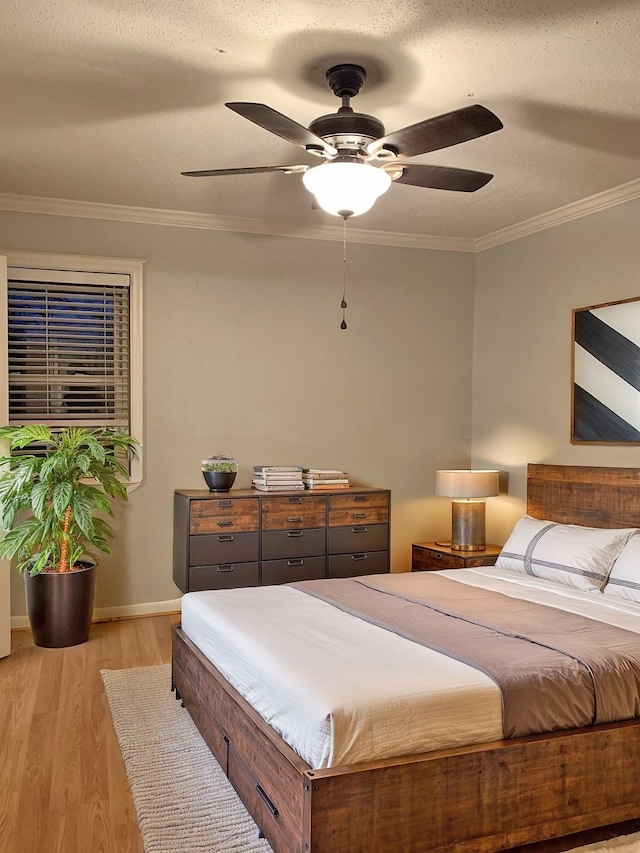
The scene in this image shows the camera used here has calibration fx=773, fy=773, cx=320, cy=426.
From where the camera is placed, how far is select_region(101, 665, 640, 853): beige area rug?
7.75ft

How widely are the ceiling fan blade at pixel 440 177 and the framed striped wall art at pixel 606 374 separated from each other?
66.3 inches

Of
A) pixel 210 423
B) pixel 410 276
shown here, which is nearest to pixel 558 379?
pixel 410 276

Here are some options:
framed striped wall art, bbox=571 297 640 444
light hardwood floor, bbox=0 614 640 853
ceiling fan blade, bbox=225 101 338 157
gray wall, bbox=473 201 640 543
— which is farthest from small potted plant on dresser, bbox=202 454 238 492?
ceiling fan blade, bbox=225 101 338 157

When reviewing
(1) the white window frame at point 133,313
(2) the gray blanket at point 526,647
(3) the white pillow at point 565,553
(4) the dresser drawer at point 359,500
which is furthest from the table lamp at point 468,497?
(1) the white window frame at point 133,313

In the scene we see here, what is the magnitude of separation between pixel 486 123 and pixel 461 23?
0.37m

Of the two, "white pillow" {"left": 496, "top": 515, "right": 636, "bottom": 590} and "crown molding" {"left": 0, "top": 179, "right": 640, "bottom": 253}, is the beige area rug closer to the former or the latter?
"white pillow" {"left": 496, "top": 515, "right": 636, "bottom": 590}

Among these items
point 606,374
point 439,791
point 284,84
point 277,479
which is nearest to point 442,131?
point 284,84

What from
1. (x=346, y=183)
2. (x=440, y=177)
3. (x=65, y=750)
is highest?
(x=440, y=177)

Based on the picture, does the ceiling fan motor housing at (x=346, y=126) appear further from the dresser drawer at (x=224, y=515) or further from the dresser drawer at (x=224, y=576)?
the dresser drawer at (x=224, y=576)

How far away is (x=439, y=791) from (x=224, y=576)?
2.80 meters

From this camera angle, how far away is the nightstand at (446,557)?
504 cm

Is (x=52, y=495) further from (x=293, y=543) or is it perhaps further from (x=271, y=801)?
(x=271, y=801)

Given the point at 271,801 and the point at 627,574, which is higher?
the point at 627,574

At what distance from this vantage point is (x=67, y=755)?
2.99 metres
